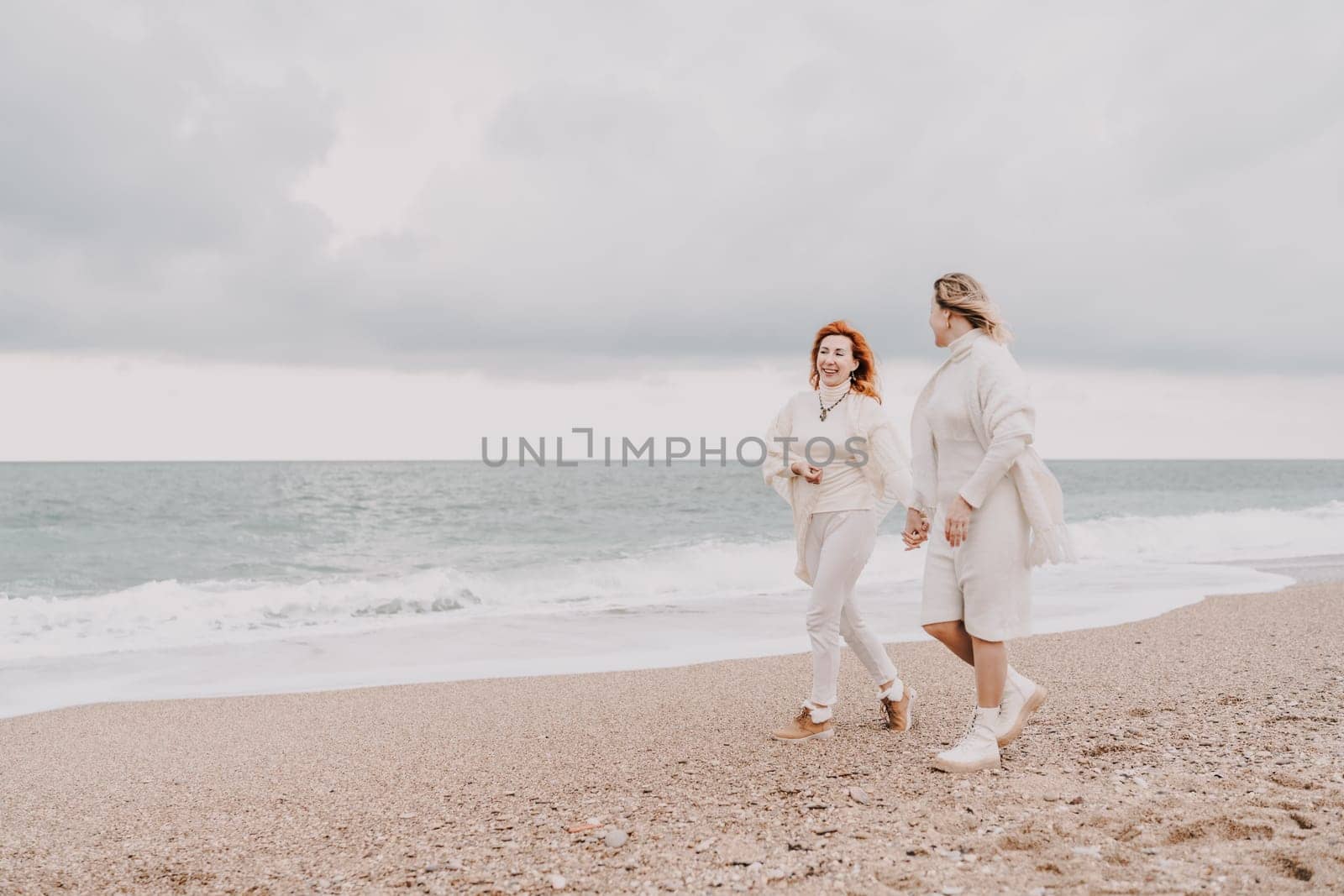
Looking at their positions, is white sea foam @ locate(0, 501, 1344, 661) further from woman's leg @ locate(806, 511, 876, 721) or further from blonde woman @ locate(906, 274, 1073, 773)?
blonde woman @ locate(906, 274, 1073, 773)

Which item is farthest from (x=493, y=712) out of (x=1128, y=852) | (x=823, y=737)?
(x=1128, y=852)

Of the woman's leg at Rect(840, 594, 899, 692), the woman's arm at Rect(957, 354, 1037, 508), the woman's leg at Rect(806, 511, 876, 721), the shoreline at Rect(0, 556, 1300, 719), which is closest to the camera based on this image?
the woman's arm at Rect(957, 354, 1037, 508)

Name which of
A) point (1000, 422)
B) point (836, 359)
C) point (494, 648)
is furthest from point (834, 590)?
point (494, 648)

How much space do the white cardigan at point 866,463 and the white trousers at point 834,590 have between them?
10 cm

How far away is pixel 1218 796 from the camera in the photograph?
312cm

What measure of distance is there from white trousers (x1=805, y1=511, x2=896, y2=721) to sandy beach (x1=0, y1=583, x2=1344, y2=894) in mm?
344

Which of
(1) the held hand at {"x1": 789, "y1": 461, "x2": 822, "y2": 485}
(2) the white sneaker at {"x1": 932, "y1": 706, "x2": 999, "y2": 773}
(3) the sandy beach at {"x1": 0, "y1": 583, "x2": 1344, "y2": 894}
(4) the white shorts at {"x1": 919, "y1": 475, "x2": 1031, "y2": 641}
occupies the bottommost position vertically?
(3) the sandy beach at {"x1": 0, "y1": 583, "x2": 1344, "y2": 894}

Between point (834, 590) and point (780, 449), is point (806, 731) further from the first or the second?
point (780, 449)

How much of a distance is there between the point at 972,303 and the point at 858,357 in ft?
2.94

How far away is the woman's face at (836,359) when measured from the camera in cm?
446

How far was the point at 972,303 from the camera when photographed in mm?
3721

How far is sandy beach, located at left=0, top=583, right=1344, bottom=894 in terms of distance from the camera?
2758mm

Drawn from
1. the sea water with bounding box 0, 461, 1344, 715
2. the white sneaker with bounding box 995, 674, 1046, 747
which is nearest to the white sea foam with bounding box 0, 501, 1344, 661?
the sea water with bounding box 0, 461, 1344, 715

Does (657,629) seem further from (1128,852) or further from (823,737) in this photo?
(1128,852)
